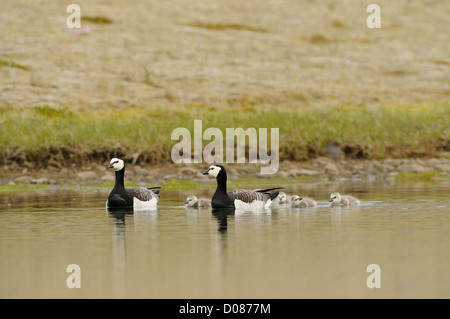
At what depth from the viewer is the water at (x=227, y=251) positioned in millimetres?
11055

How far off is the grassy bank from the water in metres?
8.86

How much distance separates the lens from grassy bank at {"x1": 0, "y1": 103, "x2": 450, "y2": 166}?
3081 cm

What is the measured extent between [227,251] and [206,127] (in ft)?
66.3

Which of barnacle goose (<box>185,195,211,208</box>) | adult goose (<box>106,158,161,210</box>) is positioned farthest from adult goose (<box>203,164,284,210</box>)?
adult goose (<box>106,158,161,210</box>)

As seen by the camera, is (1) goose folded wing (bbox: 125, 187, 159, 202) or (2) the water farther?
(1) goose folded wing (bbox: 125, 187, 159, 202)

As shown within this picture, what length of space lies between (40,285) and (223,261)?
2804 millimetres

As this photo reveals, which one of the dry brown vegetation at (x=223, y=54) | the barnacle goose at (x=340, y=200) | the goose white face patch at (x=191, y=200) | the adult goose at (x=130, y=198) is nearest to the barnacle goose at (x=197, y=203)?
the goose white face patch at (x=191, y=200)

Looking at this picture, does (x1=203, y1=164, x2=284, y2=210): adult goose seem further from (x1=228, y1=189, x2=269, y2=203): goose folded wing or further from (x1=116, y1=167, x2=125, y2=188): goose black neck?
(x1=116, y1=167, x2=125, y2=188): goose black neck

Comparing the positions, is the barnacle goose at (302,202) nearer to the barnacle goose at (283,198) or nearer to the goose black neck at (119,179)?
the barnacle goose at (283,198)

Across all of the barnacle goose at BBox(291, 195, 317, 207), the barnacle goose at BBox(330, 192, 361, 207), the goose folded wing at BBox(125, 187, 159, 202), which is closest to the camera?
the barnacle goose at BBox(330, 192, 361, 207)

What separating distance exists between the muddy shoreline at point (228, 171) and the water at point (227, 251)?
713cm

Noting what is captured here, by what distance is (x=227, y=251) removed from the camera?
13.9 metres

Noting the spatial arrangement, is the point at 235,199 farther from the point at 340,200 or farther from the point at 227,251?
the point at 227,251
